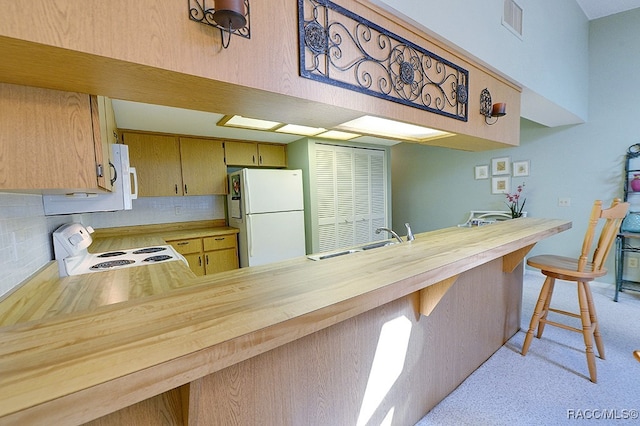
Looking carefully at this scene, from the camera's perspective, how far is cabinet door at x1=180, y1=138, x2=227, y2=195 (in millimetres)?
3535

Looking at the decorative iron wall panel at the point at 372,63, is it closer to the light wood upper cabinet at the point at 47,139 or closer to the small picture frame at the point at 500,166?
the light wood upper cabinet at the point at 47,139

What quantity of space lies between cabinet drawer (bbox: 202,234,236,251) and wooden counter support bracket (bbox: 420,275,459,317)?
2.75 meters

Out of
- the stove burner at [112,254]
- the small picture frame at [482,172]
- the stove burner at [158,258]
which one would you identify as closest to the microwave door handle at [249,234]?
the stove burner at [158,258]

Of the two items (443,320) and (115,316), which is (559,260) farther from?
(115,316)

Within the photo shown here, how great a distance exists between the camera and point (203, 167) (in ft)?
12.0

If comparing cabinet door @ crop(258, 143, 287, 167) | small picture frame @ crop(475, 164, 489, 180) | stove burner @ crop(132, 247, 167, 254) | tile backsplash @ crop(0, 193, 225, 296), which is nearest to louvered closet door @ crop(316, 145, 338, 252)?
cabinet door @ crop(258, 143, 287, 167)

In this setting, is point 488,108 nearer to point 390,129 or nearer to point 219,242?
point 390,129

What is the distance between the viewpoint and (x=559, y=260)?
2.20 meters

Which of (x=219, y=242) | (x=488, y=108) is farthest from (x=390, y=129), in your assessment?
(x=219, y=242)

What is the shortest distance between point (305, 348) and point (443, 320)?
A: 1.07 m

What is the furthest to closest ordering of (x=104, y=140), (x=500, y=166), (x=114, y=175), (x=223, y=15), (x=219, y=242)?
(x=500, y=166)
(x=219, y=242)
(x=114, y=175)
(x=104, y=140)
(x=223, y=15)

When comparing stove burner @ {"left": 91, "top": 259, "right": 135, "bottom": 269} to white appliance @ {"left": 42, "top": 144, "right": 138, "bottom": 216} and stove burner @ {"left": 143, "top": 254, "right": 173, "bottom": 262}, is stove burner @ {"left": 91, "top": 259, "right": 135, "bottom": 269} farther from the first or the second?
white appliance @ {"left": 42, "top": 144, "right": 138, "bottom": 216}

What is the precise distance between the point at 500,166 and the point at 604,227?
270 centimetres

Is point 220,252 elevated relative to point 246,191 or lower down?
lower down
